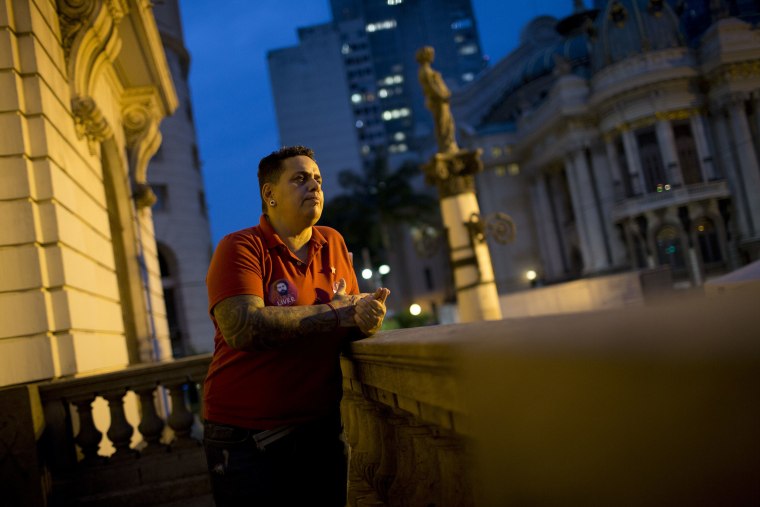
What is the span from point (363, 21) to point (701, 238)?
280 feet

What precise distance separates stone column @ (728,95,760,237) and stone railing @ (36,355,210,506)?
44.2 m

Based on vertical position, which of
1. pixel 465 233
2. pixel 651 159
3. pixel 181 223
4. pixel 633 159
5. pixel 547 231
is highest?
pixel 633 159

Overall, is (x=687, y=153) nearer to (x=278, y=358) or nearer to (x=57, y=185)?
(x=57, y=185)

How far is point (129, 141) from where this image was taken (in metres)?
10.8

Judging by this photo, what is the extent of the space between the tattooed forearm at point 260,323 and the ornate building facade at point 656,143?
42.0 meters

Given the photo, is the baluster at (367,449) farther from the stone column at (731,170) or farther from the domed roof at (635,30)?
the domed roof at (635,30)

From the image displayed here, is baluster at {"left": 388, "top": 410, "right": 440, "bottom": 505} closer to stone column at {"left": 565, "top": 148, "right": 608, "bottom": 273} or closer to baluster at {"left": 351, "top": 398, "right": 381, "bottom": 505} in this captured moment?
baluster at {"left": 351, "top": 398, "right": 381, "bottom": 505}

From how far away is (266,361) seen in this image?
2.54 metres

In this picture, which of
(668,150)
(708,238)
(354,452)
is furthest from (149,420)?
(668,150)

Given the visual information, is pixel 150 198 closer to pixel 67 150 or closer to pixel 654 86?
pixel 67 150

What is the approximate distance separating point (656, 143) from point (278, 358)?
4777cm

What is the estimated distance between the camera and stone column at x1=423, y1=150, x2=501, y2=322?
1683 centimetres

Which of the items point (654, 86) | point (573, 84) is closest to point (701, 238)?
point (654, 86)

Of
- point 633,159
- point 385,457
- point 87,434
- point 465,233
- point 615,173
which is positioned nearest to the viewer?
point 385,457
